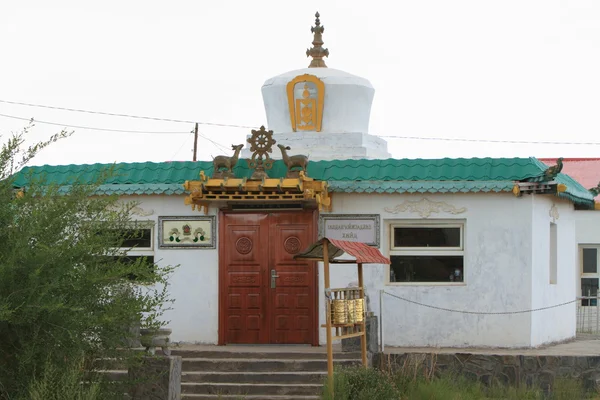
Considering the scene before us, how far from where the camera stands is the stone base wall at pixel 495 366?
17.5 meters

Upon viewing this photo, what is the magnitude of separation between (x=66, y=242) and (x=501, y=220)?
7884mm

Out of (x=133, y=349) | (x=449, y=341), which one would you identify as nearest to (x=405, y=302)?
(x=449, y=341)

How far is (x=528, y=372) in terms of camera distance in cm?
1758

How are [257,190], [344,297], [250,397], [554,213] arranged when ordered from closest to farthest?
[344,297] < [250,397] < [257,190] < [554,213]

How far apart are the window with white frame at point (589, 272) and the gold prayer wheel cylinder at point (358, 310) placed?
16.0 meters

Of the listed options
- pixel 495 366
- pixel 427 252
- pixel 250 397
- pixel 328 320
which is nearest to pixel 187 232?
pixel 250 397

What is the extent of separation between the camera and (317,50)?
71.5ft

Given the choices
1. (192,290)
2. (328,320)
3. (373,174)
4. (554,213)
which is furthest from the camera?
(554,213)

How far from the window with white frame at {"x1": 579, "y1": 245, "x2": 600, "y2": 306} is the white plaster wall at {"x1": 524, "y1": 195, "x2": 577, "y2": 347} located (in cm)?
937

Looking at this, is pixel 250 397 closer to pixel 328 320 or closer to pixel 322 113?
pixel 328 320

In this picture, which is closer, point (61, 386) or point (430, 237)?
point (61, 386)

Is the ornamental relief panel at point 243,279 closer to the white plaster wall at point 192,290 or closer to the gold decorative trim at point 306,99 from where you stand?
the white plaster wall at point 192,290

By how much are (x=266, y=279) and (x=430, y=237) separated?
274cm

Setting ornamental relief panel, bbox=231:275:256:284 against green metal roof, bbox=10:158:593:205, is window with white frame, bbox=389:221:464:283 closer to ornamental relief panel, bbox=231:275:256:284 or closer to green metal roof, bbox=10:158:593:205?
green metal roof, bbox=10:158:593:205
